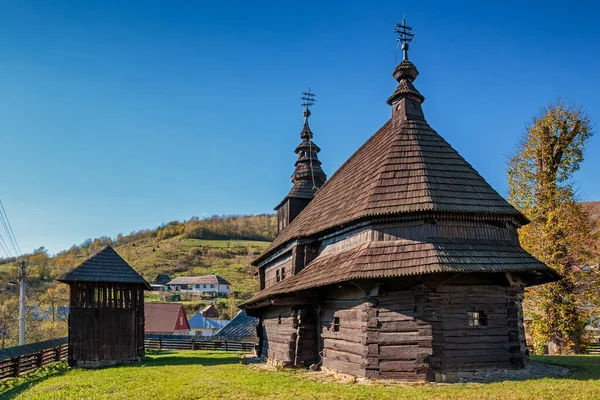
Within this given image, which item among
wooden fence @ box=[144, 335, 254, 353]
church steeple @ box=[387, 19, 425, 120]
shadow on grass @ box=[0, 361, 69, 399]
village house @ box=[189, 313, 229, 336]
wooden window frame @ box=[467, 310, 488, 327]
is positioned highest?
church steeple @ box=[387, 19, 425, 120]

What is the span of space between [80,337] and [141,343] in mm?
2561

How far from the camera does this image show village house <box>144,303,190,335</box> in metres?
49.0

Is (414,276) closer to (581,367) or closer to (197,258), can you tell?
(581,367)

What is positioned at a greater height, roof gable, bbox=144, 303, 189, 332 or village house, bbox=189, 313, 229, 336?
roof gable, bbox=144, 303, 189, 332

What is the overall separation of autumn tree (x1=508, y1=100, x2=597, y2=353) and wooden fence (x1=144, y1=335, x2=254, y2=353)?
18021 mm

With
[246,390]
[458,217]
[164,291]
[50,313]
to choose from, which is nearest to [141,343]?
[246,390]

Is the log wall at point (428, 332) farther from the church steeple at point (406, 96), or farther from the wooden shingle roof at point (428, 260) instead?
the church steeple at point (406, 96)

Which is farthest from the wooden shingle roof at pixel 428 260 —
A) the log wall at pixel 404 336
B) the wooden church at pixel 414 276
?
the log wall at pixel 404 336

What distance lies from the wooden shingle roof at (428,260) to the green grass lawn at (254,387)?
261 cm

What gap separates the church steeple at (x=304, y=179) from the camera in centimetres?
2744

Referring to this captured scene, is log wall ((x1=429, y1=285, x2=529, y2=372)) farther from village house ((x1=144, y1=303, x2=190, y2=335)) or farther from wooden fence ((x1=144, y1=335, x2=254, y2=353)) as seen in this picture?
village house ((x1=144, y1=303, x2=190, y2=335))

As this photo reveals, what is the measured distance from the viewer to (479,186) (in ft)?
47.3

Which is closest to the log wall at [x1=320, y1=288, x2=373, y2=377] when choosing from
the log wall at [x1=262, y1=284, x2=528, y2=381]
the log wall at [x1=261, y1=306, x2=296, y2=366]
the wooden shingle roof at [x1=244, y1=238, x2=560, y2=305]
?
the log wall at [x1=262, y1=284, x2=528, y2=381]

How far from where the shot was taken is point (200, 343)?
107ft
